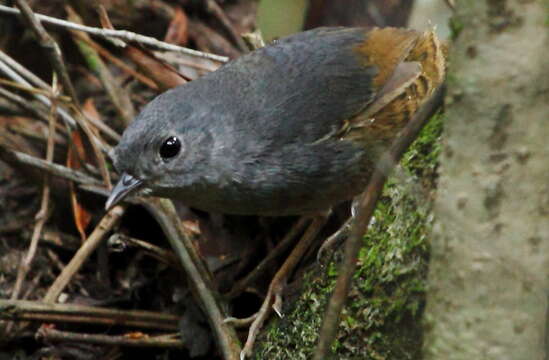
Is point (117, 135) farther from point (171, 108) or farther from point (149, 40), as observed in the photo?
point (171, 108)

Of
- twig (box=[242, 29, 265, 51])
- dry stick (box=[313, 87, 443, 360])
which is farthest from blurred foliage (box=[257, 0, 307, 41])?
dry stick (box=[313, 87, 443, 360])

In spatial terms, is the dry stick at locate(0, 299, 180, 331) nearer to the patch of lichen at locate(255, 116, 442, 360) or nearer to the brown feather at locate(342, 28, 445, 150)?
the patch of lichen at locate(255, 116, 442, 360)

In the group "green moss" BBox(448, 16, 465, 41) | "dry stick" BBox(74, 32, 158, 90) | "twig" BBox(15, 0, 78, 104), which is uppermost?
"green moss" BBox(448, 16, 465, 41)

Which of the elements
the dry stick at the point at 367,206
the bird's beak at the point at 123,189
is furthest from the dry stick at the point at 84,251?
the dry stick at the point at 367,206

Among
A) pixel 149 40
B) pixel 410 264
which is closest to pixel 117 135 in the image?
pixel 149 40

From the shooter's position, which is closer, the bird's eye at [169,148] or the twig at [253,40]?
the bird's eye at [169,148]

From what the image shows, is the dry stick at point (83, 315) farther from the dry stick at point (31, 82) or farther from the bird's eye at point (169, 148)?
the dry stick at point (31, 82)
